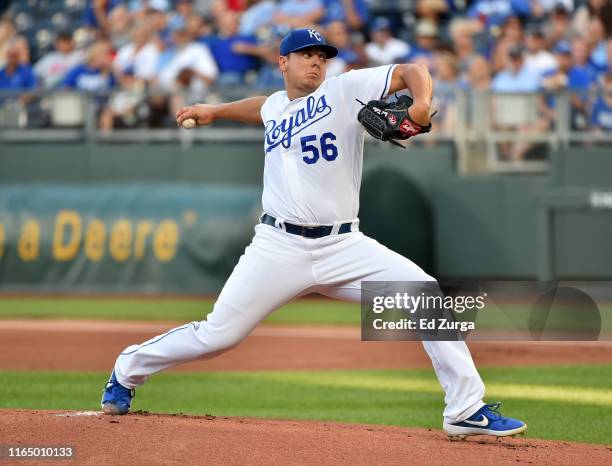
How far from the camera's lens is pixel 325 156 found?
6031 mm

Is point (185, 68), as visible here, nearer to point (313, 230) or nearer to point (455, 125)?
point (455, 125)

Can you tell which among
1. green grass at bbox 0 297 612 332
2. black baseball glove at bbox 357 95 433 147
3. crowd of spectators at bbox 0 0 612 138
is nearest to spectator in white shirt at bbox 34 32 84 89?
crowd of spectators at bbox 0 0 612 138

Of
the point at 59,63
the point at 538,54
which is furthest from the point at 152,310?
the point at 538,54

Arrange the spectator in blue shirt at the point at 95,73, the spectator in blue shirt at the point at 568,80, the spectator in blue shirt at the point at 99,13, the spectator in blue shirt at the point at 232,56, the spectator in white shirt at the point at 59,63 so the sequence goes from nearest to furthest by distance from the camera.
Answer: the spectator in blue shirt at the point at 568,80
the spectator in blue shirt at the point at 232,56
the spectator in blue shirt at the point at 95,73
the spectator in white shirt at the point at 59,63
the spectator in blue shirt at the point at 99,13

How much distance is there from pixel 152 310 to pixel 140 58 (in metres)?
4.41

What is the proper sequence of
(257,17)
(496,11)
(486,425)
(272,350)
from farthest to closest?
(257,17) < (496,11) < (272,350) < (486,425)

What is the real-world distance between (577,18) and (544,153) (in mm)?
1877

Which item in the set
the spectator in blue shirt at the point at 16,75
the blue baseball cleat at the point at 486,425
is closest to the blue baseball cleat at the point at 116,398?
the blue baseball cleat at the point at 486,425

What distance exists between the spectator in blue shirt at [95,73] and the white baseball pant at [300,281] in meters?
11.6

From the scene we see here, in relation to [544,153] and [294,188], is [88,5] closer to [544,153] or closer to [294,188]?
[544,153]

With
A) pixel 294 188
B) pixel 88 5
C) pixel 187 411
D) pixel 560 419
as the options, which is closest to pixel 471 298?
pixel 294 188

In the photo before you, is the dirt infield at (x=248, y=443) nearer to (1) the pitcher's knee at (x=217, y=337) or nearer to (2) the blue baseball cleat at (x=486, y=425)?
(2) the blue baseball cleat at (x=486, y=425)

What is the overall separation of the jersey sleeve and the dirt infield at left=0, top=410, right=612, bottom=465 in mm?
1692

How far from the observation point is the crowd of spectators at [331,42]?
15.0 meters
